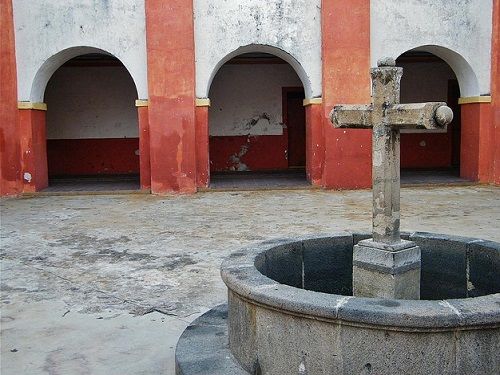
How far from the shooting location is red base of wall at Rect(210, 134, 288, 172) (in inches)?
637

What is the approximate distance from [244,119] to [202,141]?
429cm

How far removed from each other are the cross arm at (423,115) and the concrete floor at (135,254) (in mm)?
2070

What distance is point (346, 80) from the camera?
11961 millimetres

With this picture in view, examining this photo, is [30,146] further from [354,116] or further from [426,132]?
[426,132]

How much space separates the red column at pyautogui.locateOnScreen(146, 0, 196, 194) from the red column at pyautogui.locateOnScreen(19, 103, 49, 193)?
2.48m

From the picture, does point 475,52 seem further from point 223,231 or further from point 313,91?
Result: point 223,231

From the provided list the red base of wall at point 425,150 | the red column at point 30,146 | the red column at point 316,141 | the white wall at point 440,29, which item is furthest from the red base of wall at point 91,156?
the red base of wall at point 425,150

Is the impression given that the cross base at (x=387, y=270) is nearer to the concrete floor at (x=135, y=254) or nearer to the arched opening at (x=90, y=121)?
the concrete floor at (x=135, y=254)

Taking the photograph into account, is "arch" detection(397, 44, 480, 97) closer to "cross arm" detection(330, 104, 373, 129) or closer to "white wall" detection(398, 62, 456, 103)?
"white wall" detection(398, 62, 456, 103)

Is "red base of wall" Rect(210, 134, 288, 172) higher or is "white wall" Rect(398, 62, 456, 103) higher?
"white wall" Rect(398, 62, 456, 103)

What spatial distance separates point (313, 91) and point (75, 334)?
8.89 meters

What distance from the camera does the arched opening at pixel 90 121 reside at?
15859 mm

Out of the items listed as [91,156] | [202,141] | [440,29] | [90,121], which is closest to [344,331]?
[202,141]

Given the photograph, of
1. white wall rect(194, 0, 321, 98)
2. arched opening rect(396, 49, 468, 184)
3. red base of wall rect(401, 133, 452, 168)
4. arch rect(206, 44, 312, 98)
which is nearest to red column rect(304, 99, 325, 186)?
arch rect(206, 44, 312, 98)
